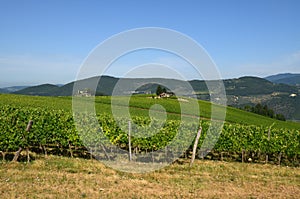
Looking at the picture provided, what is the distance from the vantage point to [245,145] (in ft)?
61.2

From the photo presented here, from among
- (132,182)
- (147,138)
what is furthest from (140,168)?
(147,138)

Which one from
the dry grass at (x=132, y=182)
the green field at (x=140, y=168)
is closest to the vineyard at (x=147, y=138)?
the green field at (x=140, y=168)

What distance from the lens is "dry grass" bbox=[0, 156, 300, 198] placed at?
991 centimetres

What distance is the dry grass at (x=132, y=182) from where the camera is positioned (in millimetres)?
9907

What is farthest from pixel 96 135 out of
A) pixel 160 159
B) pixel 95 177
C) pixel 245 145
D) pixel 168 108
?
pixel 168 108

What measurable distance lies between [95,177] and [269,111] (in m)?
81.9

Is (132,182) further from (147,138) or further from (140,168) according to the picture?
(147,138)

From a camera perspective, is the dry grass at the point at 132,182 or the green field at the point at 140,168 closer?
the dry grass at the point at 132,182

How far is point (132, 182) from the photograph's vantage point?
11375 millimetres

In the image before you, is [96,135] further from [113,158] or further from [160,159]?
[160,159]

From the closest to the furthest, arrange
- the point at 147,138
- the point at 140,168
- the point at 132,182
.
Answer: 1. the point at 132,182
2. the point at 140,168
3. the point at 147,138

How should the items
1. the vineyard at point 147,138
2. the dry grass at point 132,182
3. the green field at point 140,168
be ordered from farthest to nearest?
the vineyard at point 147,138 → the green field at point 140,168 → the dry grass at point 132,182

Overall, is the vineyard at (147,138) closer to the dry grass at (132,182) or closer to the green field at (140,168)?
the green field at (140,168)

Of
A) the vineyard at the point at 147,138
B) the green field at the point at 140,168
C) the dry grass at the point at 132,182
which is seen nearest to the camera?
the dry grass at the point at 132,182
